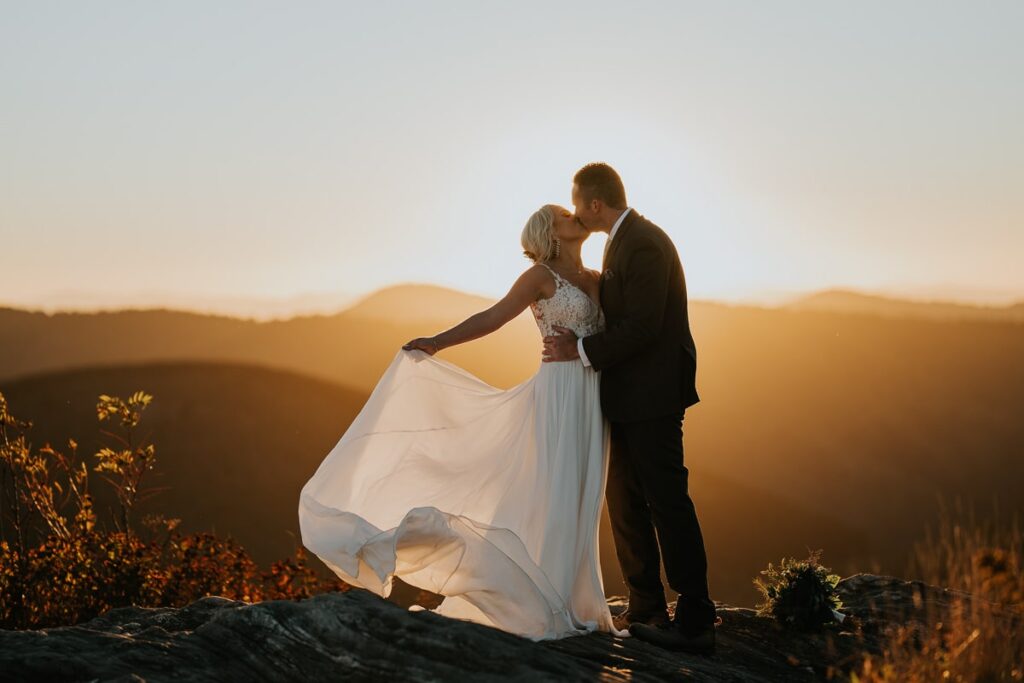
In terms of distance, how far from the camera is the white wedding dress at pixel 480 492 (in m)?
5.77

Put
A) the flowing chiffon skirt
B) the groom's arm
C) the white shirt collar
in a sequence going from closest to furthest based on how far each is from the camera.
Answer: the flowing chiffon skirt < the groom's arm < the white shirt collar

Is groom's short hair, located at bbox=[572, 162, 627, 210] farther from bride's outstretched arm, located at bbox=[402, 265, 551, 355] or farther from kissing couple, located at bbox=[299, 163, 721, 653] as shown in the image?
bride's outstretched arm, located at bbox=[402, 265, 551, 355]

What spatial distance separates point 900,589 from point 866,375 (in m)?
22.3

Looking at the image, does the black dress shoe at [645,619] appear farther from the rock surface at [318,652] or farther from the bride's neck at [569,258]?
the bride's neck at [569,258]

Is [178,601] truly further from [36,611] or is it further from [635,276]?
[635,276]

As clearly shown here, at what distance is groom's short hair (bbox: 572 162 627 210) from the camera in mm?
6469

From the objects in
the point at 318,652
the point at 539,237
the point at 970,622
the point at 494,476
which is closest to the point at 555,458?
the point at 494,476

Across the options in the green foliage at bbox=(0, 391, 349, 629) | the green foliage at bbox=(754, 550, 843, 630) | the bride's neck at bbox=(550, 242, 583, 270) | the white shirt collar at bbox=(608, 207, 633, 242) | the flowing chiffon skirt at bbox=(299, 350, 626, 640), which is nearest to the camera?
the flowing chiffon skirt at bbox=(299, 350, 626, 640)

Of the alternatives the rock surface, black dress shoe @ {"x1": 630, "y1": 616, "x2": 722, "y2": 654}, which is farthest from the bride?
the rock surface

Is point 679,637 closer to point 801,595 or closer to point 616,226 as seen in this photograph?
point 801,595

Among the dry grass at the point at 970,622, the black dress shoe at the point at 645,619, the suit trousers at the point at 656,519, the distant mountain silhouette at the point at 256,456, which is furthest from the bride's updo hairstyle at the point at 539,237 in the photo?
the distant mountain silhouette at the point at 256,456

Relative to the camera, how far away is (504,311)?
21.1ft

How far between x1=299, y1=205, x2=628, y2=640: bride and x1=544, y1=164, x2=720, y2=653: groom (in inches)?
6.5

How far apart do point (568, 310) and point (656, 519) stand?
1.35m
